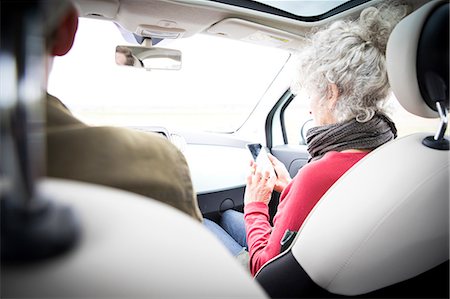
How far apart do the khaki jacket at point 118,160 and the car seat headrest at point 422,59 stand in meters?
0.63

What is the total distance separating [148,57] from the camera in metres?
1.84

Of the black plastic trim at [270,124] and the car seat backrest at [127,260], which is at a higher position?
the car seat backrest at [127,260]

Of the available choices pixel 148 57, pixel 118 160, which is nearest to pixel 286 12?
pixel 148 57

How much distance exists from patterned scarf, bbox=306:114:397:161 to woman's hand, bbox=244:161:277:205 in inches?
13.0

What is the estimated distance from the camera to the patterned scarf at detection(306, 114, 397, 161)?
1.20 m

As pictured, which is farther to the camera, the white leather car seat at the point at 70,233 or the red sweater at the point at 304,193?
the red sweater at the point at 304,193

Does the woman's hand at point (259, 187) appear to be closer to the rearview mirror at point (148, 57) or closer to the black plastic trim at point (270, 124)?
the rearview mirror at point (148, 57)

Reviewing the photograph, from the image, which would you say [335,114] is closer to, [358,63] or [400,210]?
[358,63]

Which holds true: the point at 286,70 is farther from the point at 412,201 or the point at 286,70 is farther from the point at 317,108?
the point at 412,201

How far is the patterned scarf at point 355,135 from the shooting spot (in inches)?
47.1

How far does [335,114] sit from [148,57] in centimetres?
107

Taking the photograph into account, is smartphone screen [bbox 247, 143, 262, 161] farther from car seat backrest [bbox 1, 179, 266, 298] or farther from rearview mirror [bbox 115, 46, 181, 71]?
car seat backrest [bbox 1, 179, 266, 298]

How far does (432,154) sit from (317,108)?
634 mm

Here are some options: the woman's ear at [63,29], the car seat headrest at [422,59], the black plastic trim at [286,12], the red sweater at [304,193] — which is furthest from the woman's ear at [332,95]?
the woman's ear at [63,29]
